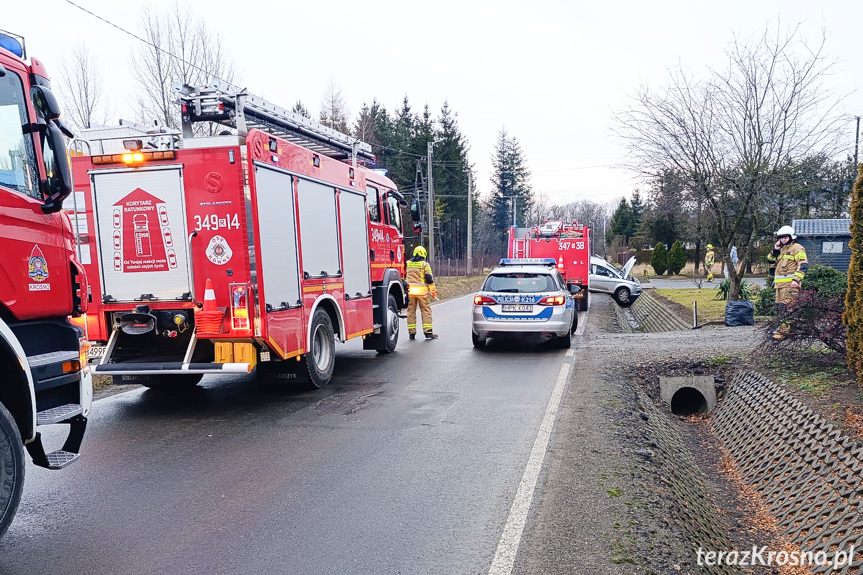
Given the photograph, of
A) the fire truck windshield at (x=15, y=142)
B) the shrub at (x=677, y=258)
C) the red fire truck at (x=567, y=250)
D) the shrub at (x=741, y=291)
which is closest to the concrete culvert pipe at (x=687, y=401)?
the fire truck windshield at (x=15, y=142)

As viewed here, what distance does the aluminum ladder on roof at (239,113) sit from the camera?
7.50m

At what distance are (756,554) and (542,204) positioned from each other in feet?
332

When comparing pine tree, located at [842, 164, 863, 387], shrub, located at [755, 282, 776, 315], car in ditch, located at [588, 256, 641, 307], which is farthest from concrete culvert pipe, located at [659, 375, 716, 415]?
car in ditch, located at [588, 256, 641, 307]

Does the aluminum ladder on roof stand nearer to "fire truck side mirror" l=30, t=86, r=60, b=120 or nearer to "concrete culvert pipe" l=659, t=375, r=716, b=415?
"fire truck side mirror" l=30, t=86, r=60, b=120

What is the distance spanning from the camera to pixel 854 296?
22.4ft

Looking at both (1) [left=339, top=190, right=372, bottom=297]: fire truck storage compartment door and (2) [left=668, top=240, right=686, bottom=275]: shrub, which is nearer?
(1) [left=339, top=190, right=372, bottom=297]: fire truck storage compartment door

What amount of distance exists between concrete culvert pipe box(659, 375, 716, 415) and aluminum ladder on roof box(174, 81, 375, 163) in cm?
642

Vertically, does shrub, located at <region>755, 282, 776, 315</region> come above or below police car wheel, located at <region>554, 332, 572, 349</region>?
above

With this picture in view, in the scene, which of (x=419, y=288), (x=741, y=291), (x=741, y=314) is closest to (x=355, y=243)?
(x=419, y=288)

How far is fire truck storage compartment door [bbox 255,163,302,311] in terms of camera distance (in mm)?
7117

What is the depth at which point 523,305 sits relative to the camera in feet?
37.3

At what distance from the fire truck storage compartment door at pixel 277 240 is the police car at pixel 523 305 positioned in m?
4.52

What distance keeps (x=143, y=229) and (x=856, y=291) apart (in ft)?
25.9

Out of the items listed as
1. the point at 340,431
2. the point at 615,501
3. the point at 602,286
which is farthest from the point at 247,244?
the point at 602,286
